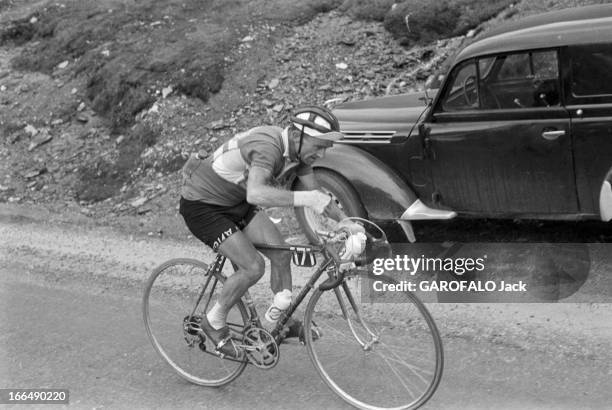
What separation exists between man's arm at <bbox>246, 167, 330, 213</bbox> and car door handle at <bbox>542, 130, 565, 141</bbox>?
2439mm

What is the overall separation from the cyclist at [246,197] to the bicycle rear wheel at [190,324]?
5.3 inches

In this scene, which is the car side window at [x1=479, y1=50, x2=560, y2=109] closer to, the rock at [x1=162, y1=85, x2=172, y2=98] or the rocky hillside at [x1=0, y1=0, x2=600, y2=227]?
the rocky hillside at [x1=0, y1=0, x2=600, y2=227]

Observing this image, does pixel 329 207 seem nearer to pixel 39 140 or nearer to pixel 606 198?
pixel 606 198

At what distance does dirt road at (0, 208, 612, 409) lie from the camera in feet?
14.1

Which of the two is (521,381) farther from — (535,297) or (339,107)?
(339,107)

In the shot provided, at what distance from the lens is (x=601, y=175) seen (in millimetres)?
5430

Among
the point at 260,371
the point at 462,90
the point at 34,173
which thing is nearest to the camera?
the point at 260,371

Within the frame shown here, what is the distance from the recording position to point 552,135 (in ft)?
18.1

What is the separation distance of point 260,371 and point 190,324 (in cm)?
56

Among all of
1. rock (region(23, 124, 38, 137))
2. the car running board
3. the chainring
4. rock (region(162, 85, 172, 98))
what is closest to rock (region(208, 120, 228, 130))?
rock (region(162, 85, 172, 98))

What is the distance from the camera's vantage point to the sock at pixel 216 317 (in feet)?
14.4

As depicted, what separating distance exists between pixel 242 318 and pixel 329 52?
21.8 ft

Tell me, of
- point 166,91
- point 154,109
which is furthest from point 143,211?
point 166,91

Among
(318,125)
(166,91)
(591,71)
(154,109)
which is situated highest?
(318,125)
